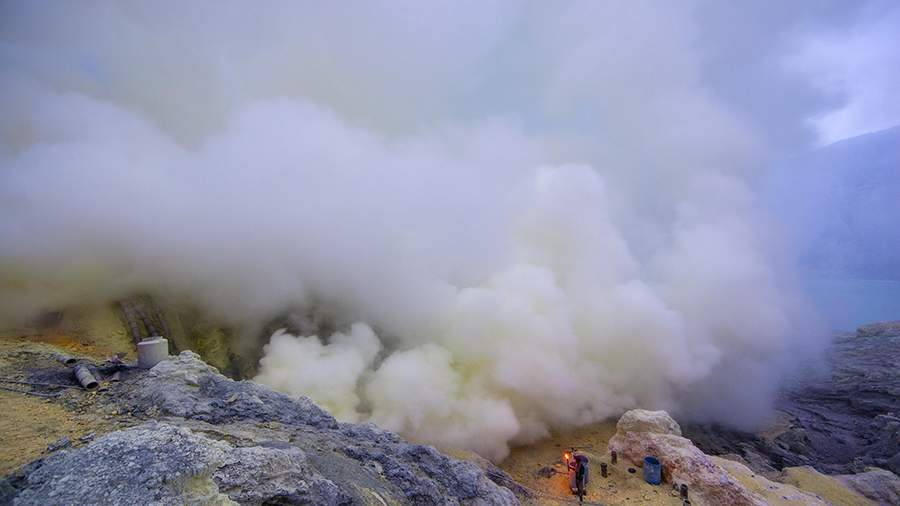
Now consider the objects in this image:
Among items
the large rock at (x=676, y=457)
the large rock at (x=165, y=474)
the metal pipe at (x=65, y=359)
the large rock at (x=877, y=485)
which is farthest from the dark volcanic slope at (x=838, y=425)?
the metal pipe at (x=65, y=359)

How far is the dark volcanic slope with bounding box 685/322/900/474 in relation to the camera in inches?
688

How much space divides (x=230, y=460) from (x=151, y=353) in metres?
5.27

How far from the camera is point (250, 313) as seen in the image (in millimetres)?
17469

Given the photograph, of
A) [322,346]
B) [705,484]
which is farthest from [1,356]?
[705,484]

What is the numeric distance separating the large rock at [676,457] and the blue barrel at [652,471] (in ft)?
1.06

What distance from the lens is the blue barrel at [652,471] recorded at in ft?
37.8

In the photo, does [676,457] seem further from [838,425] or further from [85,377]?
[838,425]

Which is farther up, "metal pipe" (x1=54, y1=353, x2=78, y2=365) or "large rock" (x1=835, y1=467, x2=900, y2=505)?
"large rock" (x1=835, y1=467, x2=900, y2=505)

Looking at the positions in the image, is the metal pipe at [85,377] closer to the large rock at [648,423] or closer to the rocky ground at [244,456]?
the rocky ground at [244,456]

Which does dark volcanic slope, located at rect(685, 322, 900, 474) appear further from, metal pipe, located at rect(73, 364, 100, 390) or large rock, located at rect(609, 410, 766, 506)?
metal pipe, located at rect(73, 364, 100, 390)

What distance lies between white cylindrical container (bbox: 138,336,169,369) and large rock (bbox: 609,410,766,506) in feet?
48.6

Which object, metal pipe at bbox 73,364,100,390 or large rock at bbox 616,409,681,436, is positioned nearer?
metal pipe at bbox 73,364,100,390

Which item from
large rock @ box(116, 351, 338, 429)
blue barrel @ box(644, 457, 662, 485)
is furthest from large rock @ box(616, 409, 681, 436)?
large rock @ box(116, 351, 338, 429)

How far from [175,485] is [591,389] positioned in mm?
20020
